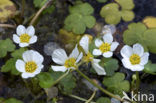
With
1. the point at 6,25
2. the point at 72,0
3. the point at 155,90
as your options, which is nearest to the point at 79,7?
the point at 72,0

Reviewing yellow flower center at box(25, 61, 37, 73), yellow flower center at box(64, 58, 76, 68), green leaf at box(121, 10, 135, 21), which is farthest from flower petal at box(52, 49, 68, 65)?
green leaf at box(121, 10, 135, 21)

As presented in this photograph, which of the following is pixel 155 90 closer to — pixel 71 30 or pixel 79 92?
pixel 79 92

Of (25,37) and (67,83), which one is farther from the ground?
(25,37)

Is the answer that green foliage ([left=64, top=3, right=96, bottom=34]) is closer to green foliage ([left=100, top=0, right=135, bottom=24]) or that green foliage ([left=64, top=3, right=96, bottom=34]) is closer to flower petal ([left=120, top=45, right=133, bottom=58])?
green foliage ([left=100, top=0, right=135, bottom=24])

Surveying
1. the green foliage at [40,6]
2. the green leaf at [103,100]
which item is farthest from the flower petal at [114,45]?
the green foliage at [40,6]

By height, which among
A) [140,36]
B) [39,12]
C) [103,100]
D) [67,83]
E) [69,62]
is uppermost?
[39,12]

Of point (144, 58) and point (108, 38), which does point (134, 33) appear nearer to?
point (108, 38)

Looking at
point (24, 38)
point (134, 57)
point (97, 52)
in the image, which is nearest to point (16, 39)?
point (24, 38)
